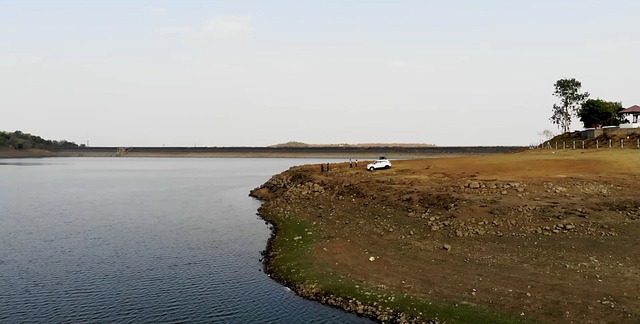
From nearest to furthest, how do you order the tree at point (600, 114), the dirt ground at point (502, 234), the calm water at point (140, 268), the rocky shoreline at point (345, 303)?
the rocky shoreline at point (345, 303), the dirt ground at point (502, 234), the calm water at point (140, 268), the tree at point (600, 114)

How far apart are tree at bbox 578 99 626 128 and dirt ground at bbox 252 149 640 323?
30.5m

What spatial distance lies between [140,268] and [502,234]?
1102 inches

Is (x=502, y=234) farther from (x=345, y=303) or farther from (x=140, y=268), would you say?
(x=140, y=268)

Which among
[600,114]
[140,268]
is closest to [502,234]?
[140,268]

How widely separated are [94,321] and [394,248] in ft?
68.3

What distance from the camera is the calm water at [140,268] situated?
2581 centimetres

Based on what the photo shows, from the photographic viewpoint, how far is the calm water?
25812 mm

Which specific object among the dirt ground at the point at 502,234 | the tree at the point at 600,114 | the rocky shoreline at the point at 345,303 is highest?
the tree at the point at 600,114

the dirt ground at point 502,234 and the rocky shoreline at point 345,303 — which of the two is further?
the dirt ground at point 502,234

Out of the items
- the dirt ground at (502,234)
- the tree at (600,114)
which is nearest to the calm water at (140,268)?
the dirt ground at (502,234)

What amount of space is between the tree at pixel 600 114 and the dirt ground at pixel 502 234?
30455 mm

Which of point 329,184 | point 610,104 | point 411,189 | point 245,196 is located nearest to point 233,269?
point 411,189

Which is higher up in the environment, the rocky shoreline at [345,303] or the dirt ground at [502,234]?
the dirt ground at [502,234]

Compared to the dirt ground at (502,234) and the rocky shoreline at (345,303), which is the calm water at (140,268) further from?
the dirt ground at (502,234)
